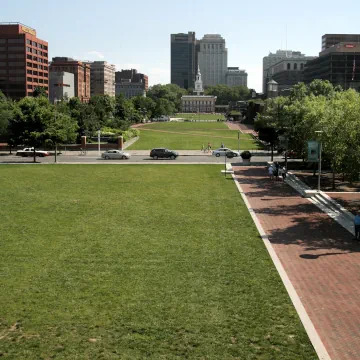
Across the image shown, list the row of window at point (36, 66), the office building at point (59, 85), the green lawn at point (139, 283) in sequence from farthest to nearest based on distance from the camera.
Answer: the office building at point (59, 85) < the row of window at point (36, 66) < the green lawn at point (139, 283)

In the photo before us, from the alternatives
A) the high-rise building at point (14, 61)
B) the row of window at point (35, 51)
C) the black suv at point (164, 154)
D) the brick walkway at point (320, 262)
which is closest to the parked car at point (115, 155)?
the black suv at point (164, 154)

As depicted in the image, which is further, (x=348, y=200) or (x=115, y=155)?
(x=115, y=155)

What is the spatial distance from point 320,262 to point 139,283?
280 inches

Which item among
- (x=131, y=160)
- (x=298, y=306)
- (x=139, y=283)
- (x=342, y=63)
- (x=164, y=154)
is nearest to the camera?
(x=298, y=306)

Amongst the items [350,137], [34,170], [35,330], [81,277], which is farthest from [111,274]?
[34,170]

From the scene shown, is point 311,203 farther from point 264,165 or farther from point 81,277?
point 264,165

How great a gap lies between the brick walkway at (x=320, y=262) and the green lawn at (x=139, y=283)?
0.77 m

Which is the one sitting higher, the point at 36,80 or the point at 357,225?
the point at 36,80

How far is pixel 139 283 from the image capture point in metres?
16.4

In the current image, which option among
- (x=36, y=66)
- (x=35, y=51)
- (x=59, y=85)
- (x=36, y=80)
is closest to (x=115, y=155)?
(x=36, y=80)

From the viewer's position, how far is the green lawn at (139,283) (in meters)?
12.2

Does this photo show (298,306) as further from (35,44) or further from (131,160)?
(35,44)

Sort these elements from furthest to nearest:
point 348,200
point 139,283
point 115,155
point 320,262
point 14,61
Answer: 1. point 14,61
2. point 115,155
3. point 348,200
4. point 320,262
5. point 139,283

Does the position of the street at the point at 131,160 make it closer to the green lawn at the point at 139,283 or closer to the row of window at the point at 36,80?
the green lawn at the point at 139,283
